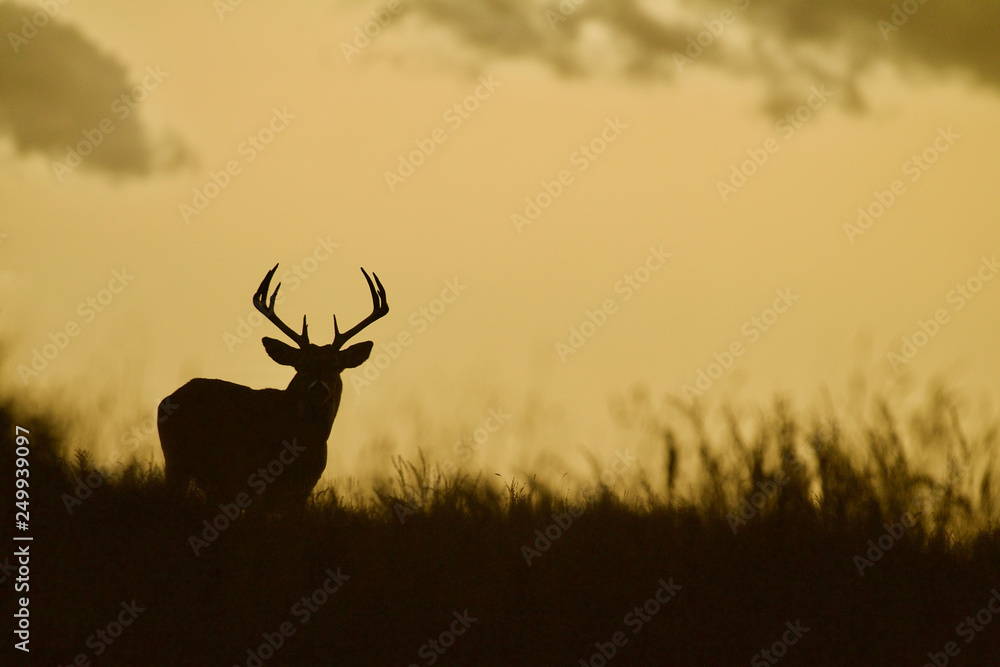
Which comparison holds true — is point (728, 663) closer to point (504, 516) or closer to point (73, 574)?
point (504, 516)

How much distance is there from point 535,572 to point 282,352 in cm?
503

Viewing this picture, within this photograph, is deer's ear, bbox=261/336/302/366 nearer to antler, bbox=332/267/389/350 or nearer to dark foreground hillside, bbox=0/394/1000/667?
antler, bbox=332/267/389/350

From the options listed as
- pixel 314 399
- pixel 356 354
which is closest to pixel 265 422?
pixel 314 399

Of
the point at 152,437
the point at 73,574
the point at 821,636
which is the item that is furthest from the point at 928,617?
the point at 152,437

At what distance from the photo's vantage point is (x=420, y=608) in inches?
223

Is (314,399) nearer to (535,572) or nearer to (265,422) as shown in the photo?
(265,422)

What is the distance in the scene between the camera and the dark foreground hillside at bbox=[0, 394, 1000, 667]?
214 inches

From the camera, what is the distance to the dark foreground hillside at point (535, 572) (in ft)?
17.8

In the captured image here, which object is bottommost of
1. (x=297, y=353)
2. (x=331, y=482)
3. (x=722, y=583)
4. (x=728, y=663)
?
(x=728, y=663)

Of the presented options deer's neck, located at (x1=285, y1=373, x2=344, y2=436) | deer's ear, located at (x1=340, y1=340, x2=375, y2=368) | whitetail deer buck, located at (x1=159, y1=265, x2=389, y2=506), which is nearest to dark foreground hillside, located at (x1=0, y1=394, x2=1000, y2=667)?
whitetail deer buck, located at (x1=159, y1=265, x2=389, y2=506)

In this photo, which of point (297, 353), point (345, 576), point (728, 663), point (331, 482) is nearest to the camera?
point (728, 663)

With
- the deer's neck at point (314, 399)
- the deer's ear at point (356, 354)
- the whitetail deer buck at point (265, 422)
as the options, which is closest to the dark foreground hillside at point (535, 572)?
the whitetail deer buck at point (265, 422)

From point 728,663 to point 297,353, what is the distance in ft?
19.6

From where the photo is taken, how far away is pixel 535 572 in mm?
6145
